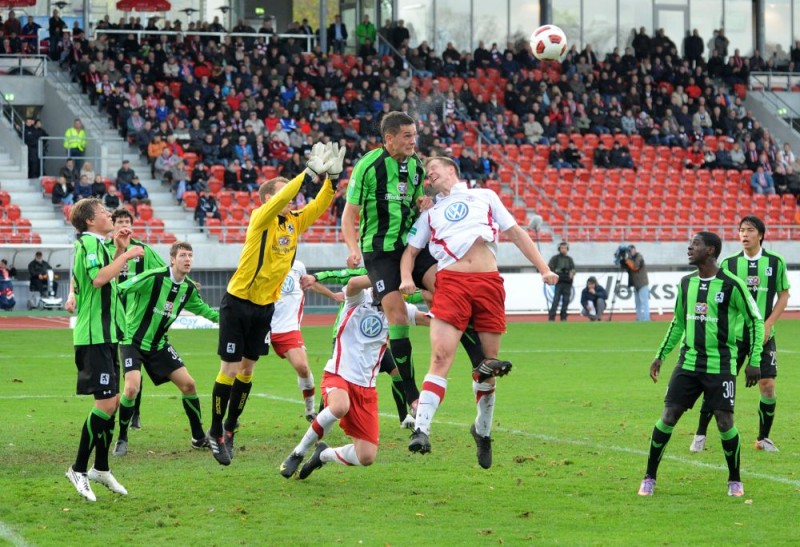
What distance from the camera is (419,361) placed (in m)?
20.7

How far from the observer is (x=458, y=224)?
9766 millimetres

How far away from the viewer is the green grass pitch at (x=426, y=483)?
7809 mm

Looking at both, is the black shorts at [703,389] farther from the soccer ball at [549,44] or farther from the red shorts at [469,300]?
the soccer ball at [549,44]

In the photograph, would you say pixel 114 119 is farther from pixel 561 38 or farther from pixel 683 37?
pixel 683 37

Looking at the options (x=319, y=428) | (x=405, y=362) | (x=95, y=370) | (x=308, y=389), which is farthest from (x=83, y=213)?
(x=308, y=389)

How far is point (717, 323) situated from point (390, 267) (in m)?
2.66

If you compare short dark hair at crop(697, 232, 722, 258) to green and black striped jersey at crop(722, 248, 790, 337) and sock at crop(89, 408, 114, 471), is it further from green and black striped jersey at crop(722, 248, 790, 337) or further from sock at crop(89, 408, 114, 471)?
sock at crop(89, 408, 114, 471)

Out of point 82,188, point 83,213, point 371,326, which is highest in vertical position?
point 82,188

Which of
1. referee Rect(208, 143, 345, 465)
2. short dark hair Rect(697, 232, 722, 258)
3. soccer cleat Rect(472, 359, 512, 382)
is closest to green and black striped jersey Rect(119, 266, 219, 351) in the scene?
referee Rect(208, 143, 345, 465)

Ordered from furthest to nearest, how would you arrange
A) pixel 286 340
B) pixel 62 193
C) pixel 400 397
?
pixel 62 193 → pixel 286 340 → pixel 400 397

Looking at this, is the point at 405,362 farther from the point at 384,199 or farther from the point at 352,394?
the point at 352,394

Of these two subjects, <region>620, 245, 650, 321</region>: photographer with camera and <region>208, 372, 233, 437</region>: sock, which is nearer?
<region>208, 372, 233, 437</region>: sock

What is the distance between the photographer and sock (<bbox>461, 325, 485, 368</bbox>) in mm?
10023

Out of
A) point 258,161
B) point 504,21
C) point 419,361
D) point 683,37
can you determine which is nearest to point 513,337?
point 419,361
